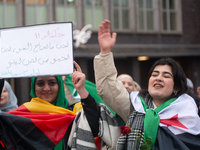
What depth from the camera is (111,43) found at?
85.5 inches

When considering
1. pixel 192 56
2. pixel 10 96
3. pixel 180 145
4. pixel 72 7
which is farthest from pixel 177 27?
pixel 180 145

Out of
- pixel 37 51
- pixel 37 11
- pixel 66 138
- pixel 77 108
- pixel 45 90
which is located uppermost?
pixel 37 11

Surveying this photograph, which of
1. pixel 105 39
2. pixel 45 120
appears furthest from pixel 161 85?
pixel 45 120

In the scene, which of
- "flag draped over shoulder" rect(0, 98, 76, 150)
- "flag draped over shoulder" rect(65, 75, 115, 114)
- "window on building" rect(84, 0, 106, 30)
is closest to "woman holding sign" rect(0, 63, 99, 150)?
"flag draped over shoulder" rect(0, 98, 76, 150)

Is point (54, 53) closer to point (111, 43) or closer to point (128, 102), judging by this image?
point (111, 43)

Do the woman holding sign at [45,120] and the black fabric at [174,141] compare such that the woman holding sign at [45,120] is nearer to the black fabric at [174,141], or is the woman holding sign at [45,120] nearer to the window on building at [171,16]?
the black fabric at [174,141]

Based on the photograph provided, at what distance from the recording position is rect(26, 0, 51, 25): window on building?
11.2 m

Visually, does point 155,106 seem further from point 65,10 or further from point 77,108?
point 65,10

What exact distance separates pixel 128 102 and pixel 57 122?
0.71m

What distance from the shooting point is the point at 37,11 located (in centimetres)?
1129

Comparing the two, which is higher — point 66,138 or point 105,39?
point 105,39

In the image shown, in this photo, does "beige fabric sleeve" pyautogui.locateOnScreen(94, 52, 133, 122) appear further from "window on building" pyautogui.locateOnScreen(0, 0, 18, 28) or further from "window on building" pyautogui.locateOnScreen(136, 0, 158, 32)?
"window on building" pyautogui.locateOnScreen(136, 0, 158, 32)

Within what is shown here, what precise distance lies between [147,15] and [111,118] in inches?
427

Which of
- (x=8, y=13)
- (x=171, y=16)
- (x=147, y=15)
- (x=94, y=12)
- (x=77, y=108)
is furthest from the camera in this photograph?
(x=171, y=16)
